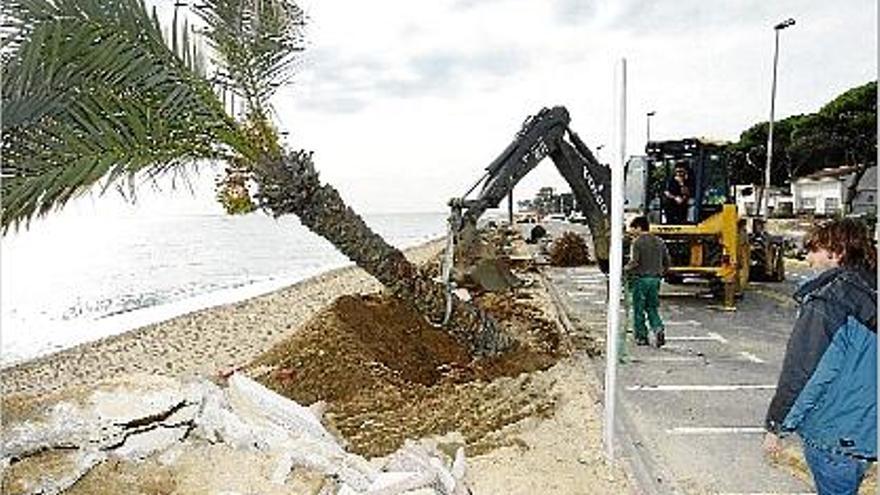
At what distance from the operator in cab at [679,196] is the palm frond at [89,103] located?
9.00 metres

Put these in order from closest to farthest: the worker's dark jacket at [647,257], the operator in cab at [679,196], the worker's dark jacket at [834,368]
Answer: the worker's dark jacket at [834,368]
the worker's dark jacket at [647,257]
the operator in cab at [679,196]

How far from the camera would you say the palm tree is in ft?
20.9

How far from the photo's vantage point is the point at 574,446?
6281 millimetres

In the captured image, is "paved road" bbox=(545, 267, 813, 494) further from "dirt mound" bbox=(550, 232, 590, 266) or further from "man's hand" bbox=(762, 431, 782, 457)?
"dirt mound" bbox=(550, 232, 590, 266)

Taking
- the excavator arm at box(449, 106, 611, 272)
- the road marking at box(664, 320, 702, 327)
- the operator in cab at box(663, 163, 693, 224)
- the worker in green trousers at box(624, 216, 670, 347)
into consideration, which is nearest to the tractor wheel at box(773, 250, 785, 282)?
the operator in cab at box(663, 163, 693, 224)

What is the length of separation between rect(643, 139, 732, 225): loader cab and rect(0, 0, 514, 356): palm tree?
21.6ft

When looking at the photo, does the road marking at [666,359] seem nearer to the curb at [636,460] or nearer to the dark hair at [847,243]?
the curb at [636,460]

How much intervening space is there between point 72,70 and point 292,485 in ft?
12.3

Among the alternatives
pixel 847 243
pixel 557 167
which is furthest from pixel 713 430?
pixel 557 167

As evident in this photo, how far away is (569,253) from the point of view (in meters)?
24.4

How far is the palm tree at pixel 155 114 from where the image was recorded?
6.38 metres

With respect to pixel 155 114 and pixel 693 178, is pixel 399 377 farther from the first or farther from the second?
pixel 693 178

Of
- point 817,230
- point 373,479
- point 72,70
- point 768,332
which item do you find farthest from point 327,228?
point 768,332

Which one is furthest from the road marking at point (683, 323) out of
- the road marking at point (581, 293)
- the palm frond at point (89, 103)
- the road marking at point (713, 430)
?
the palm frond at point (89, 103)
